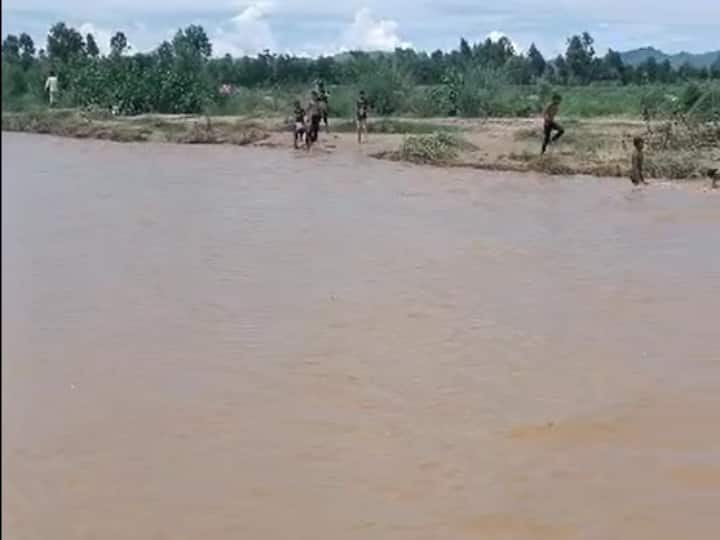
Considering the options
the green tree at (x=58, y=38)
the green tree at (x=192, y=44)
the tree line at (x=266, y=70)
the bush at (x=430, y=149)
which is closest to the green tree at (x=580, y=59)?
the tree line at (x=266, y=70)

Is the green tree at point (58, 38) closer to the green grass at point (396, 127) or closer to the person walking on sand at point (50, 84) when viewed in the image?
the person walking on sand at point (50, 84)

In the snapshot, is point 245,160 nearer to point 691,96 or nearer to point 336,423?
point 691,96

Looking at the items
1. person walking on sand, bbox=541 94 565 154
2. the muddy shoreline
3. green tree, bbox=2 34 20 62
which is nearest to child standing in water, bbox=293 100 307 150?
the muddy shoreline

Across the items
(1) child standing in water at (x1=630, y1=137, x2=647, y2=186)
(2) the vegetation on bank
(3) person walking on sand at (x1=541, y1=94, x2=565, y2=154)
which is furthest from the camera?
(2) the vegetation on bank

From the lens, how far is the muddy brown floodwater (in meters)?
5.20

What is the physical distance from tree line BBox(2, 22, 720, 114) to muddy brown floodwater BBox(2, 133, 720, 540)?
6757mm

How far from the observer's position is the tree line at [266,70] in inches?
1388

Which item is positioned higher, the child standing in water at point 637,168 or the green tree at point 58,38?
the green tree at point 58,38

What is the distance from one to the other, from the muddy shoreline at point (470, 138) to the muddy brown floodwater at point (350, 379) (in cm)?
762

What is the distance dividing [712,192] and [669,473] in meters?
14.8

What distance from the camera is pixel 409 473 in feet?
19.0

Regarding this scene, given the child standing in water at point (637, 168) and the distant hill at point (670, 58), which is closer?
the child standing in water at point (637, 168)

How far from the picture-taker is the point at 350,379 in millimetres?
7520

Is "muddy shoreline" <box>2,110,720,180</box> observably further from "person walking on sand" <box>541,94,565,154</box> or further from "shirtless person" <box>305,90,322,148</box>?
"person walking on sand" <box>541,94,565,154</box>
